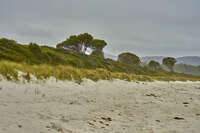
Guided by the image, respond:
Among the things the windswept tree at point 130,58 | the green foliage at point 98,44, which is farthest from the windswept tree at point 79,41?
the windswept tree at point 130,58

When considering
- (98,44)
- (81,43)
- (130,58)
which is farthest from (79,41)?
(130,58)

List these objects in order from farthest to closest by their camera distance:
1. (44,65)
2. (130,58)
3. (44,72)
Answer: (130,58)
(44,65)
(44,72)

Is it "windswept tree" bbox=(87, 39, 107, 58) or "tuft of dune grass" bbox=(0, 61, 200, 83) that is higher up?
"windswept tree" bbox=(87, 39, 107, 58)

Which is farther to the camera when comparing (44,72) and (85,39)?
(85,39)

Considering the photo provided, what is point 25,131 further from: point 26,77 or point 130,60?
point 130,60

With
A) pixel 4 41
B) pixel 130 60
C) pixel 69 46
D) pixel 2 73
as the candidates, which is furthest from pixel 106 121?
pixel 130 60

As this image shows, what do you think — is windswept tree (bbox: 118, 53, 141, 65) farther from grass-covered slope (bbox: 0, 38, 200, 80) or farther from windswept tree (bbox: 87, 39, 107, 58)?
grass-covered slope (bbox: 0, 38, 200, 80)

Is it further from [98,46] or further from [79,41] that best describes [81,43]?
[98,46]

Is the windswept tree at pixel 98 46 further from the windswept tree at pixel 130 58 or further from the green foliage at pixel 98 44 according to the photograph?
the windswept tree at pixel 130 58

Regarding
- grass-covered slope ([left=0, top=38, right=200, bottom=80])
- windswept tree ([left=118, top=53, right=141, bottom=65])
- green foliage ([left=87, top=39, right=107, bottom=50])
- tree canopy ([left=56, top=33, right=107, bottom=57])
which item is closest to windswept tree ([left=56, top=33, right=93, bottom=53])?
tree canopy ([left=56, top=33, right=107, bottom=57])

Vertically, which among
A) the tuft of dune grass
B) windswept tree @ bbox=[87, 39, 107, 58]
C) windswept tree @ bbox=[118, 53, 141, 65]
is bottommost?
the tuft of dune grass

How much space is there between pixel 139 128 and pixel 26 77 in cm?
567

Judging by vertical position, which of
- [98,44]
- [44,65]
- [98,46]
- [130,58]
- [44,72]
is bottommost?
[44,72]

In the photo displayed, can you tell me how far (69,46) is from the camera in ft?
187
